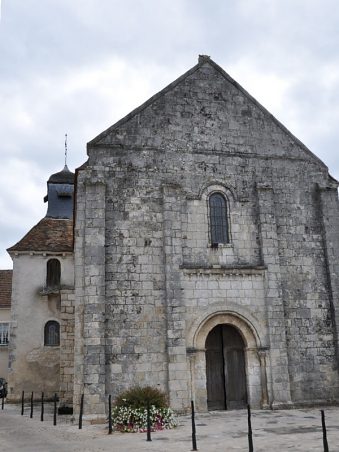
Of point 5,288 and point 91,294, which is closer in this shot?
point 91,294

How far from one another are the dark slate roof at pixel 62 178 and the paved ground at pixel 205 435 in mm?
20549

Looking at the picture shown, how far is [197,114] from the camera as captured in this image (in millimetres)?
17141

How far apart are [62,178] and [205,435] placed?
2518cm

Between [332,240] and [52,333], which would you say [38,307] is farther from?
[332,240]

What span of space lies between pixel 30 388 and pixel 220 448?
1629 centimetres

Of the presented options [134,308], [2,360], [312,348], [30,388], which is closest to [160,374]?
[134,308]

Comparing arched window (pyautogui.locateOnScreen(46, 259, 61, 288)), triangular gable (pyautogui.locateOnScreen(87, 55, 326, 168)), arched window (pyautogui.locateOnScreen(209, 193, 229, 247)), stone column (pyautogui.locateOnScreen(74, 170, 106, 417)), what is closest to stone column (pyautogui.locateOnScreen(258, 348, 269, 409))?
arched window (pyautogui.locateOnScreen(209, 193, 229, 247))

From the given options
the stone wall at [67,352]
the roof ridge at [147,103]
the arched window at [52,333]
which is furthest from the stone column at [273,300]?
the arched window at [52,333]

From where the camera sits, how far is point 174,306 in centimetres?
1492

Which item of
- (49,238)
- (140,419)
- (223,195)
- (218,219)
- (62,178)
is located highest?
(62,178)

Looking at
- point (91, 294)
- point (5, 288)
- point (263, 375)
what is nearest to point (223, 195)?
point (91, 294)

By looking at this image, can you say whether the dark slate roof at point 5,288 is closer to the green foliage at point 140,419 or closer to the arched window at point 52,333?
the arched window at point 52,333

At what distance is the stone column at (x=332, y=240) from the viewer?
16.3m

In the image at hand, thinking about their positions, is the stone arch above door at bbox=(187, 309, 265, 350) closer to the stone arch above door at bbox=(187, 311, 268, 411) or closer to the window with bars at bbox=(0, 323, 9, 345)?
the stone arch above door at bbox=(187, 311, 268, 411)
